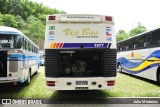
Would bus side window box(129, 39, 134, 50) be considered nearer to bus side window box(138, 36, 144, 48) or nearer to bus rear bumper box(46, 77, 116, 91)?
bus side window box(138, 36, 144, 48)

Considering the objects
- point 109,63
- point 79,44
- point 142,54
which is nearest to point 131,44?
point 142,54

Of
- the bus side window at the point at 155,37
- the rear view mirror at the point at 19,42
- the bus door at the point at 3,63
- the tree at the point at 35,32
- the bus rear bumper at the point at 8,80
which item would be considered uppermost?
the tree at the point at 35,32

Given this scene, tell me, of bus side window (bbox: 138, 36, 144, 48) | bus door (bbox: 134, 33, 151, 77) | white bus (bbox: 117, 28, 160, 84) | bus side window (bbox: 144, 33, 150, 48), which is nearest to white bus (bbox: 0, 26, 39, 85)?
white bus (bbox: 117, 28, 160, 84)

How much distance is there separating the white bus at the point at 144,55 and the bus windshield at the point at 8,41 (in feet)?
22.7

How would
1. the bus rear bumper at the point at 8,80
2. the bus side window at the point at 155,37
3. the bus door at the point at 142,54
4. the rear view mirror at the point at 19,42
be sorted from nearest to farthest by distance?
the bus rear bumper at the point at 8,80, the rear view mirror at the point at 19,42, the bus side window at the point at 155,37, the bus door at the point at 142,54

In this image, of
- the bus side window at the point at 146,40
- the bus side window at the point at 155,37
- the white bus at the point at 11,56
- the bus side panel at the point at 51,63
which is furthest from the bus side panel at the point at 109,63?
the bus side window at the point at 146,40

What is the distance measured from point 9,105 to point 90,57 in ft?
12.3

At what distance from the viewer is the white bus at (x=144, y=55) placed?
43.1ft

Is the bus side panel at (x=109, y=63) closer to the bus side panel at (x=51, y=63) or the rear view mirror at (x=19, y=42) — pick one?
the bus side panel at (x=51, y=63)

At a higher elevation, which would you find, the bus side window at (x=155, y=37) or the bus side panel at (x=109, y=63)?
the bus side window at (x=155, y=37)

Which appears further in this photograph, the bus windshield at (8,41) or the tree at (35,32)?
the tree at (35,32)

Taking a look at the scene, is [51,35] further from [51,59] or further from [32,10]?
[32,10]

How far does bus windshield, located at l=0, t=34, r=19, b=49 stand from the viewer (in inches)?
410

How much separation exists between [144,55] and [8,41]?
799cm
